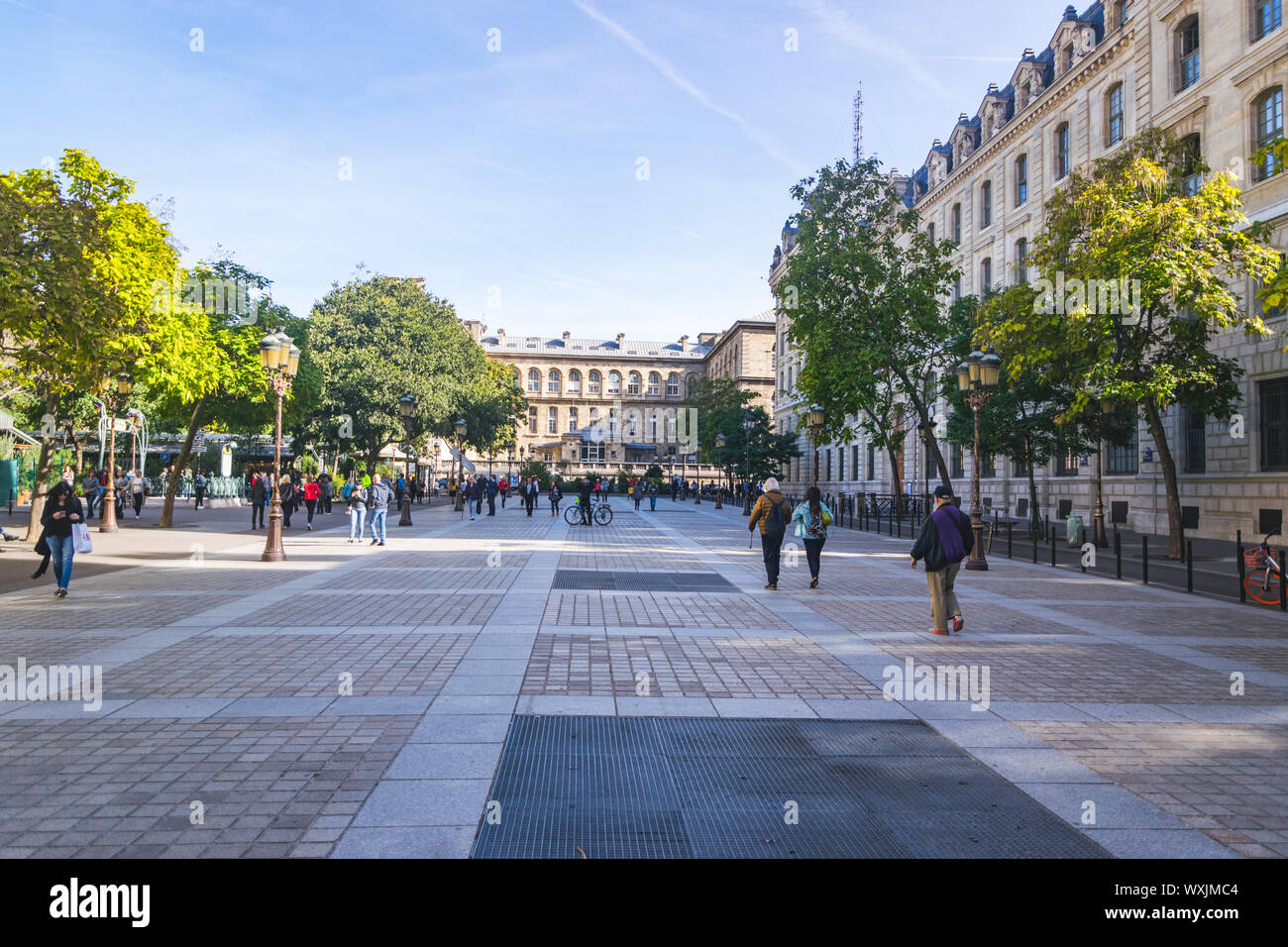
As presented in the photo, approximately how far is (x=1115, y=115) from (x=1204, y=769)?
3223cm

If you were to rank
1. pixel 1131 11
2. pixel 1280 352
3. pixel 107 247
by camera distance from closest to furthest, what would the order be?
pixel 107 247 → pixel 1280 352 → pixel 1131 11

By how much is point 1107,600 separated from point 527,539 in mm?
14289

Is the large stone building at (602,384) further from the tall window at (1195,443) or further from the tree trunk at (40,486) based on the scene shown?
the tree trunk at (40,486)

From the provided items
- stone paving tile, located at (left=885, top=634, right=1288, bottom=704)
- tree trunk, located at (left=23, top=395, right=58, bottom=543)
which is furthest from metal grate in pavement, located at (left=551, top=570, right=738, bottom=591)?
tree trunk, located at (left=23, top=395, right=58, bottom=543)

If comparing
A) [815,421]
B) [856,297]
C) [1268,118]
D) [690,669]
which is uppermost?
[1268,118]

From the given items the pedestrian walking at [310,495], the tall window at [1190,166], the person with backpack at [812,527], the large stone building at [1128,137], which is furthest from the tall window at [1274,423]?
the pedestrian walking at [310,495]

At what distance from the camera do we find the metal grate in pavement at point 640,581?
13.2m

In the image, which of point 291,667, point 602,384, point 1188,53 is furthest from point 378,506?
point 602,384

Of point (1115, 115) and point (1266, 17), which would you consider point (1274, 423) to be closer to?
point (1266, 17)

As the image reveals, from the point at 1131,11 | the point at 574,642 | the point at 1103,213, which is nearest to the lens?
the point at 574,642

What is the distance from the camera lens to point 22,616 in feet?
32.6

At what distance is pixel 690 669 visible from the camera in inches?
299
